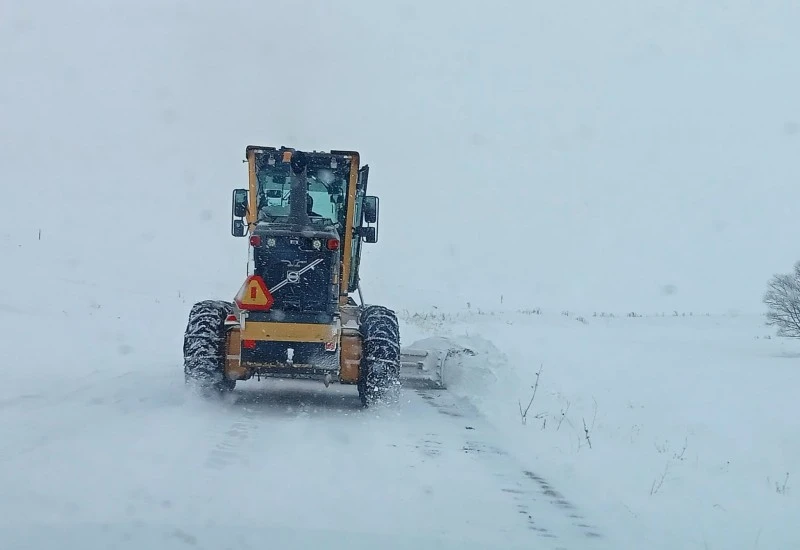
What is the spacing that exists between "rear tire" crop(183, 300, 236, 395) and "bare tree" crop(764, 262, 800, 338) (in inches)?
1060

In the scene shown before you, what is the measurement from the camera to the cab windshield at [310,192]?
1145cm

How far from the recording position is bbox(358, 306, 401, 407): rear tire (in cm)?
1070

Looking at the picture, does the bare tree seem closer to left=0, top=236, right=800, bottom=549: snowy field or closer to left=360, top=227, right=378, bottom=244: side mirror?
left=0, top=236, right=800, bottom=549: snowy field

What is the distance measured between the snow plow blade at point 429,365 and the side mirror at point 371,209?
317 centimetres

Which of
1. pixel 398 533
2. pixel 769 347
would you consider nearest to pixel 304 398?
pixel 398 533

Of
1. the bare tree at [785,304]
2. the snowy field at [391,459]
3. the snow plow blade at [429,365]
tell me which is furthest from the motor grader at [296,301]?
the bare tree at [785,304]

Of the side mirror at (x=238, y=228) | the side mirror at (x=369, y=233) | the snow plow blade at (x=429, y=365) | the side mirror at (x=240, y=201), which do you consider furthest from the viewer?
the snow plow blade at (x=429, y=365)

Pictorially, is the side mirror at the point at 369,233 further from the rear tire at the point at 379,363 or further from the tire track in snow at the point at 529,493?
the tire track in snow at the point at 529,493

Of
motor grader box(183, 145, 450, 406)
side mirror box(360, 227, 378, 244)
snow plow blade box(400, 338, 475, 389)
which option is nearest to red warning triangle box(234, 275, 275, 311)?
motor grader box(183, 145, 450, 406)

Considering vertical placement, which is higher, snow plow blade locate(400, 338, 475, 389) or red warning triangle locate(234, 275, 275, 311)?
red warning triangle locate(234, 275, 275, 311)

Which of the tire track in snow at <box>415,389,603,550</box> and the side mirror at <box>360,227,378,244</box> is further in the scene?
the side mirror at <box>360,227,378,244</box>

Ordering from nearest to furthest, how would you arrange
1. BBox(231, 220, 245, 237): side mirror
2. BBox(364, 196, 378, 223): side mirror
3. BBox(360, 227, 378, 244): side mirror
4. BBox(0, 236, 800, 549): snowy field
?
1. BBox(0, 236, 800, 549): snowy field
2. BBox(231, 220, 245, 237): side mirror
3. BBox(364, 196, 378, 223): side mirror
4. BBox(360, 227, 378, 244): side mirror

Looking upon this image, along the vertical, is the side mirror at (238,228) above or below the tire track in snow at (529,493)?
above

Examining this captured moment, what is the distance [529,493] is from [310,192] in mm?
5955
